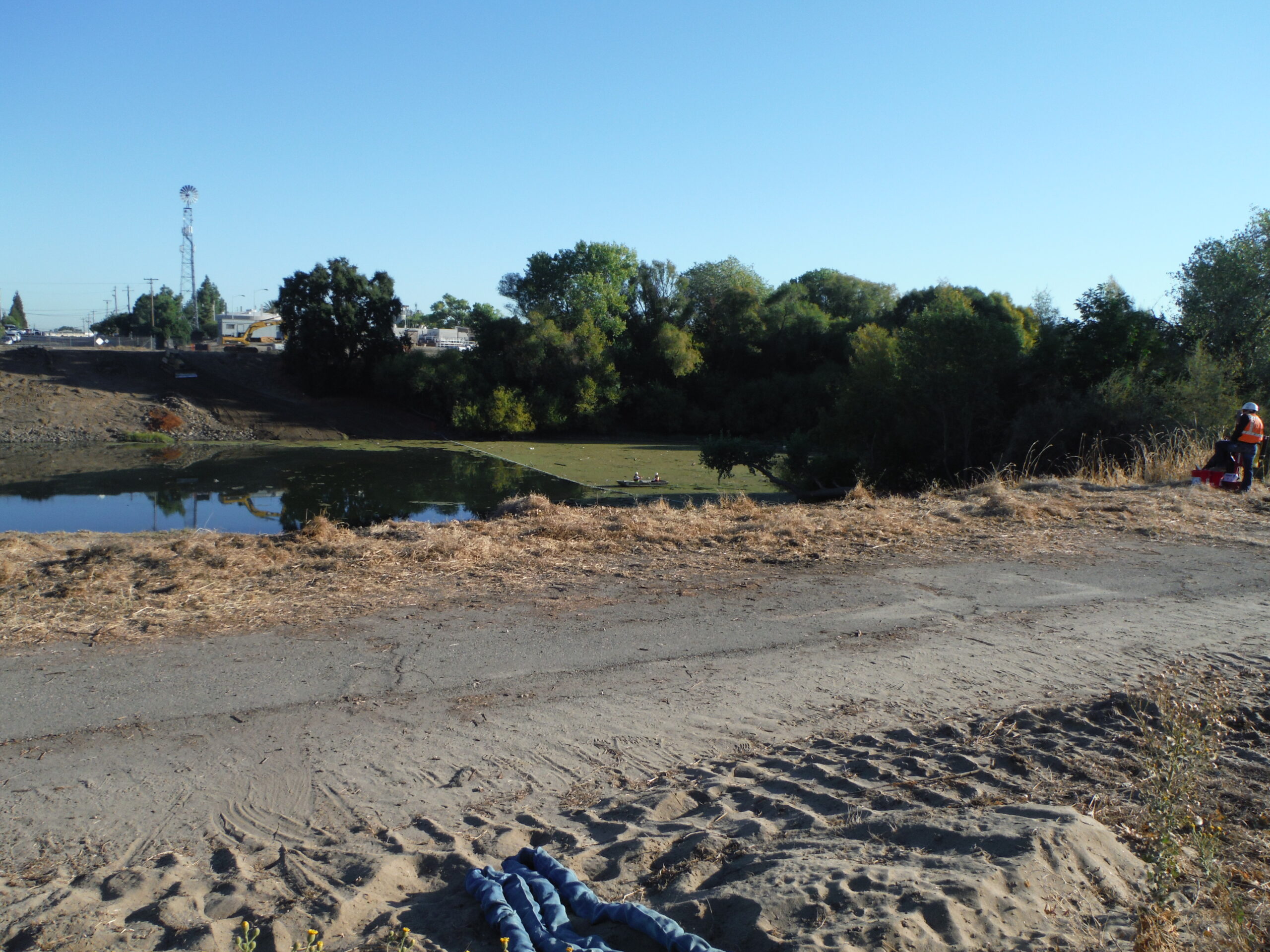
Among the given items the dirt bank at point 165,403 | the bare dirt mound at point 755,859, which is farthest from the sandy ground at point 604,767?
the dirt bank at point 165,403

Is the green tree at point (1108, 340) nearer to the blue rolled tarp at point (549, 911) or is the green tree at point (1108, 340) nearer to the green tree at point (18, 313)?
the blue rolled tarp at point (549, 911)

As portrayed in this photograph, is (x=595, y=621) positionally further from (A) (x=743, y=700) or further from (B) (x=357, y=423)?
(B) (x=357, y=423)

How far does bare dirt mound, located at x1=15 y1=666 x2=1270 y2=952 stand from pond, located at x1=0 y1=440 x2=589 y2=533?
1460 cm

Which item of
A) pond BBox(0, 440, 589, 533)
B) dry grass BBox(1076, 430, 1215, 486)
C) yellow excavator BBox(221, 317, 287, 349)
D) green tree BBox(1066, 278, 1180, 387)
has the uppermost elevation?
yellow excavator BBox(221, 317, 287, 349)

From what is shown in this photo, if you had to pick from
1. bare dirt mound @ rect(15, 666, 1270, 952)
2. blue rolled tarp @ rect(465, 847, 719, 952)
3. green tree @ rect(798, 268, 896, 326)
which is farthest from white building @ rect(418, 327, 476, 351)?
blue rolled tarp @ rect(465, 847, 719, 952)

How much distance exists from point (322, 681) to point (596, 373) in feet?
160

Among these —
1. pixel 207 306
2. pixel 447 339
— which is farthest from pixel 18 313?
pixel 447 339

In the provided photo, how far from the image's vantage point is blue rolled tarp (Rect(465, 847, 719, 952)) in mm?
2953

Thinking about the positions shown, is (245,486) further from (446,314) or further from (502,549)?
(446,314)

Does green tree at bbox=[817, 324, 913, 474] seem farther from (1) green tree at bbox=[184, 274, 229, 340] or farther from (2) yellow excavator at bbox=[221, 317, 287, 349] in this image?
(1) green tree at bbox=[184, 274, 229, 340]

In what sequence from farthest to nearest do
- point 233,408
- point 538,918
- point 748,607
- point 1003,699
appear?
1. point 233,408
2. point 748,607
3. point 1003,699
4. point 538,918

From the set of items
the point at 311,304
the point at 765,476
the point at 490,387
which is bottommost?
the point at 765,476

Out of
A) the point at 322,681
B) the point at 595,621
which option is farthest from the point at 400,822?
the point at 595,621

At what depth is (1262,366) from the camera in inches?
878
